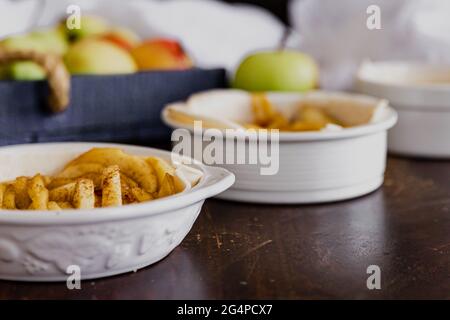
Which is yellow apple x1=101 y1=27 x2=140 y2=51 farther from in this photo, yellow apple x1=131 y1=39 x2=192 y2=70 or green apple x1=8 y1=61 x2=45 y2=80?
green apple x1=8 y1=61 x2=45 y2=80

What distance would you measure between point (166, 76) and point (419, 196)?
20.3 inches

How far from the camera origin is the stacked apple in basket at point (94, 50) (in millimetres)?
1200

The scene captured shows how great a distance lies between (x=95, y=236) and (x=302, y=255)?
230 millimetres

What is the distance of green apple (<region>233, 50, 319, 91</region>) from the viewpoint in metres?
1.32

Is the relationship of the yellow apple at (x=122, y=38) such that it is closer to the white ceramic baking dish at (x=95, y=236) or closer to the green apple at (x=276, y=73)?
the green apple at (x=276, y=73)

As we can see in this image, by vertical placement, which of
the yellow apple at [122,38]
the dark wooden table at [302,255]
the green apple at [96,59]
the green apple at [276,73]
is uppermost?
the yellow apple at [122,38]

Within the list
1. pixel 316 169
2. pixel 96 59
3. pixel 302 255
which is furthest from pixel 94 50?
pixel 302 255

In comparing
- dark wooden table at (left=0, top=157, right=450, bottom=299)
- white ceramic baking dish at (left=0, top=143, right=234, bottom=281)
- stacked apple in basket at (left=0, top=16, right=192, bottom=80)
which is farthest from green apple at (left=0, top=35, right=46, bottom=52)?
white ceramic baking dish at (left=0, top=143, right=234, bottom=281)

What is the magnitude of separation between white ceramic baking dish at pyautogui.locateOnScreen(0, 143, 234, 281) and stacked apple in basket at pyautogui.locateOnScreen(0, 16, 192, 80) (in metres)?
0.53

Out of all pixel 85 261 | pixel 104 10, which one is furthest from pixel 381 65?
pixel 85 261

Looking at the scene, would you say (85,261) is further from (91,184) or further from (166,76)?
(166,76)

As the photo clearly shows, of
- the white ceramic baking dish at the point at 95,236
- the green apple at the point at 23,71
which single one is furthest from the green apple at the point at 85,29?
the white ceramic baking dish at the point at 95,236

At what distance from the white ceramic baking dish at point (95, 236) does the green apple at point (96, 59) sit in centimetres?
59

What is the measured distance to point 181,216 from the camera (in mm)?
707
